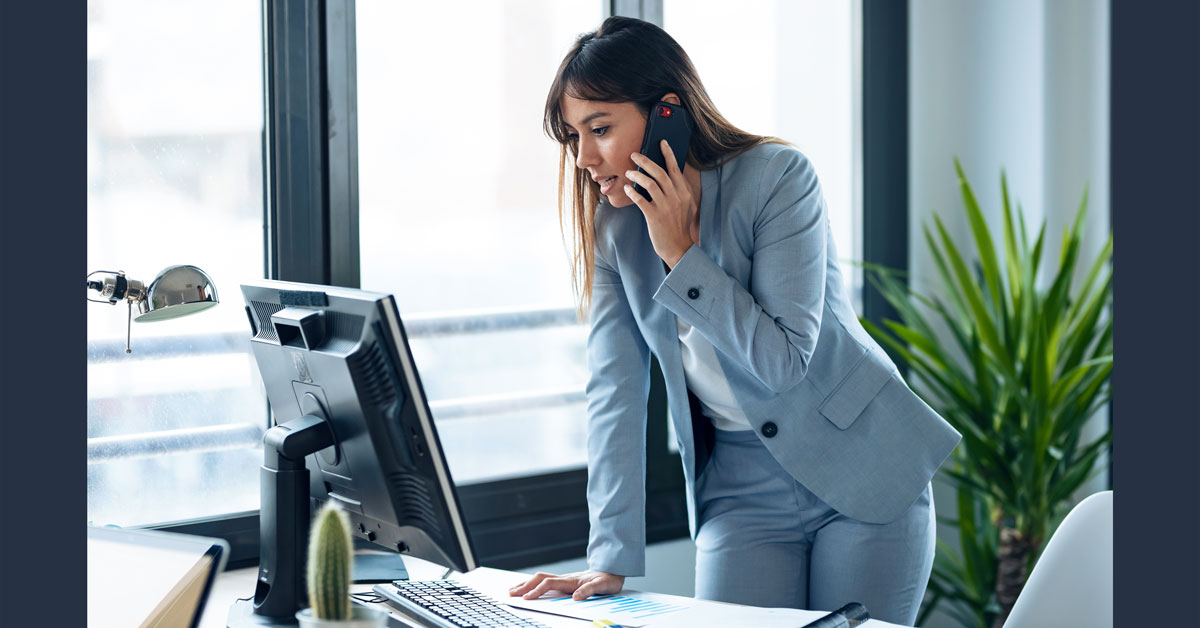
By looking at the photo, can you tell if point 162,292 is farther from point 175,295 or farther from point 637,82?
point 637,82

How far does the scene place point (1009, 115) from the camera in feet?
9.20

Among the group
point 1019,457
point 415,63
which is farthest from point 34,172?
point 1019,457

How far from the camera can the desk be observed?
1.31 meters

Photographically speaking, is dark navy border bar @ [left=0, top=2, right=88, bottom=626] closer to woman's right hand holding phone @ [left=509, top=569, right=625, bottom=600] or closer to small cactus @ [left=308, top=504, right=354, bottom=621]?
small cactus @ [left=308, top=504, right=354, bottom=621]

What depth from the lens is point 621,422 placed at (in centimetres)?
162

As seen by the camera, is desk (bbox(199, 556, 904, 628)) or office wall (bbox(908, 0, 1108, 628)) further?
office wall (bbox(908, 0, 1108, 628))

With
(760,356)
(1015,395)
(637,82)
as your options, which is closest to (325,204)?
(637,82)

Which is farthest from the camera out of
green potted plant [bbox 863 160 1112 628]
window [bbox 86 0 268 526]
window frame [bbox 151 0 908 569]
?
green potted plant [bbox 863 160 1112 628]

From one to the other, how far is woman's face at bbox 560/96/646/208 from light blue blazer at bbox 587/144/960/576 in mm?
82

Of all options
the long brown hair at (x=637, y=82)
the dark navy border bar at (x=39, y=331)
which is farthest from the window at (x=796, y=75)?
the dark navy border bar at (x=39, y=331)

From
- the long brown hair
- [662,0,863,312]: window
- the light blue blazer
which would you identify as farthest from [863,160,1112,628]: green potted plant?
the long brown hair

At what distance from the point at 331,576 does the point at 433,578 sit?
0.81m

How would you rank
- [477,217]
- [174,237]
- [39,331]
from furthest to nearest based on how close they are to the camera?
[477,217] → [174,237] → [39,331]

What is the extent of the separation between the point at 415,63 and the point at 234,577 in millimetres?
1064
